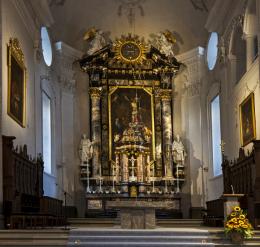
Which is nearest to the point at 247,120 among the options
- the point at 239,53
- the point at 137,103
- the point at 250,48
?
the point at 250,48

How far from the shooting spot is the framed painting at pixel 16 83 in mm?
16391

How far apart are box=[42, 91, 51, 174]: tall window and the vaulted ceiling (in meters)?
2.85

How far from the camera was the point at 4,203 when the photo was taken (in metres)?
14.6

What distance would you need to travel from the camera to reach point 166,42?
24.5 m

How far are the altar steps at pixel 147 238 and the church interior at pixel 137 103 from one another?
6020 millimetres

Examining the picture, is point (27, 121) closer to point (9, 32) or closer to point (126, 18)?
point (9, 32)

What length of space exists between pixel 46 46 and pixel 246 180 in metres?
9.73

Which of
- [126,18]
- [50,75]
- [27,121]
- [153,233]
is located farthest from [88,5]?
[153,233]

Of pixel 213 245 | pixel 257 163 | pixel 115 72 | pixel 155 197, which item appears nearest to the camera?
pixel 213 245

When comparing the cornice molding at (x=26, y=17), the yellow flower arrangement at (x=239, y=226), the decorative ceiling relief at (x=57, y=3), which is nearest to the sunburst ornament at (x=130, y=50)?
the decorative ceiling relief at (x=57, y=3)

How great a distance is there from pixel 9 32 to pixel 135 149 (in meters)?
7.82

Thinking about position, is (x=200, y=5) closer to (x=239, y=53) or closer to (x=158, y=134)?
(x=239, y=53)

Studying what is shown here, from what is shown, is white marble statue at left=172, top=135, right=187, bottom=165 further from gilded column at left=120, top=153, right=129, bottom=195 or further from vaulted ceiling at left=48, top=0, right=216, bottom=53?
vaulted ceiling at left=48, top=0, right=216, bottom=53

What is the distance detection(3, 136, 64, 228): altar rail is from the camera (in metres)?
14.6
